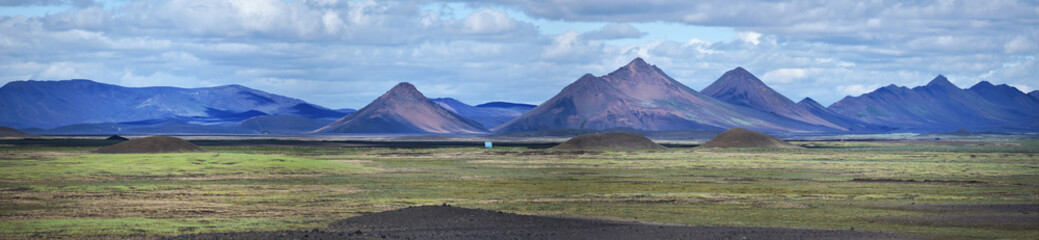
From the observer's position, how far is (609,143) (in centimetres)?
13162

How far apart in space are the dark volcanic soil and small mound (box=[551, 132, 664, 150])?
97163 mm

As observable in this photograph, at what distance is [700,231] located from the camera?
28.4m

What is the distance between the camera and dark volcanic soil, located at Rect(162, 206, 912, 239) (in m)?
27.2

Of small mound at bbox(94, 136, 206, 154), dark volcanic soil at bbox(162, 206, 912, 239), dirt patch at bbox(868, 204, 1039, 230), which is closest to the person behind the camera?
dark volcanic soil at bbox(162, 206, 912, 239)

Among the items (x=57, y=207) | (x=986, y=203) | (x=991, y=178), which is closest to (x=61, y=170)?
(x=57, y=207)

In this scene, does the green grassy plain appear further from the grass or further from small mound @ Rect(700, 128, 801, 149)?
small mound @ Rect(700, 128, 801, 149)

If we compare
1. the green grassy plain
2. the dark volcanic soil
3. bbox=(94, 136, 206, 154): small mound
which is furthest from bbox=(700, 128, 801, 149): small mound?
the dark volcanic soil

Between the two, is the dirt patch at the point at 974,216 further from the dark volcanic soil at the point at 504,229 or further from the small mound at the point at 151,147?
the small mound at the point at 151,147

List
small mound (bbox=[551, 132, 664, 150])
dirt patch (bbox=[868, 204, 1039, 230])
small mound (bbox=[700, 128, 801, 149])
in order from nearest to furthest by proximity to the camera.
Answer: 1. dirt patch (bbox=[868, 204, 1039, 230])
2. small mound (bbox=[551, 132, 664, 150])
3. small mound (bbox=[700, 128, 801, 149])

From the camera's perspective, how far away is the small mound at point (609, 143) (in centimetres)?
12900

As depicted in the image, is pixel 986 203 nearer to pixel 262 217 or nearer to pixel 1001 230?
pixel 1001 230

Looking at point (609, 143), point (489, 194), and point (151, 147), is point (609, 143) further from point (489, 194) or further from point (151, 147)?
point (489, 194)

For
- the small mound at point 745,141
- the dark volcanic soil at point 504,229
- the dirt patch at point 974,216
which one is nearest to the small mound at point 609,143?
the small mound at point 745,141

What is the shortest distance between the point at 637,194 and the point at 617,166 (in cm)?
3214
